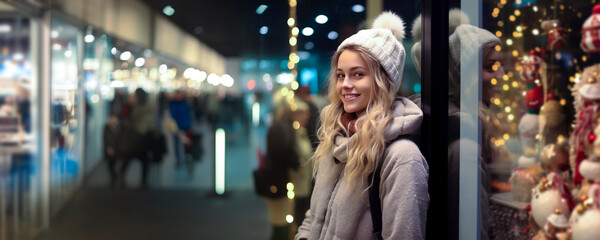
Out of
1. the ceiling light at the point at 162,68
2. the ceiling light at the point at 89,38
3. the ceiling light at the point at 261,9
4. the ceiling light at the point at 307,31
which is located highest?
the ceiling light at the point at 261,9

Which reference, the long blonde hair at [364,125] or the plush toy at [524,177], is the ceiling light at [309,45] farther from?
the plush toy at [524,177]

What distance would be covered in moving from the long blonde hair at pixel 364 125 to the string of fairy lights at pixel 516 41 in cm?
31

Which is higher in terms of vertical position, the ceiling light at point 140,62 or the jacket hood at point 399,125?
the ceiling light at point 140,62

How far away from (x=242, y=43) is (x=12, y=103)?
195cm

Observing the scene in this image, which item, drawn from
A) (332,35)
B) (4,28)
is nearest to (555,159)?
(332,35)

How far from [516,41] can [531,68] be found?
12cm

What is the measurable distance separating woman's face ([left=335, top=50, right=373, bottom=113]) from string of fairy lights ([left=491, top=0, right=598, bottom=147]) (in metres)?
0.36

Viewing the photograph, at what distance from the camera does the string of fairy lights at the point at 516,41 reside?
130 centimetres

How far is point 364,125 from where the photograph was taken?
5.55 feet

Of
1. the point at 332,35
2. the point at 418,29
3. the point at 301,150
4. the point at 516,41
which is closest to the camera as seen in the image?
the point at 516,41

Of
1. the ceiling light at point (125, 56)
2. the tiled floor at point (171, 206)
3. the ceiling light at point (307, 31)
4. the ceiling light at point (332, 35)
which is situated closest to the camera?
the ceiling light at point (332, 35)

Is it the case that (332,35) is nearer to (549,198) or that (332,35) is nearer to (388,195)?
(388,195)

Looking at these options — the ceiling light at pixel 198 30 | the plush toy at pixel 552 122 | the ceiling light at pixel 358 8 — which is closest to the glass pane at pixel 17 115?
the ceiling light at pixel 198 30

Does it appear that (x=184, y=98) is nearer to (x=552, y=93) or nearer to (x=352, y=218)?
(x=352, y=218)
